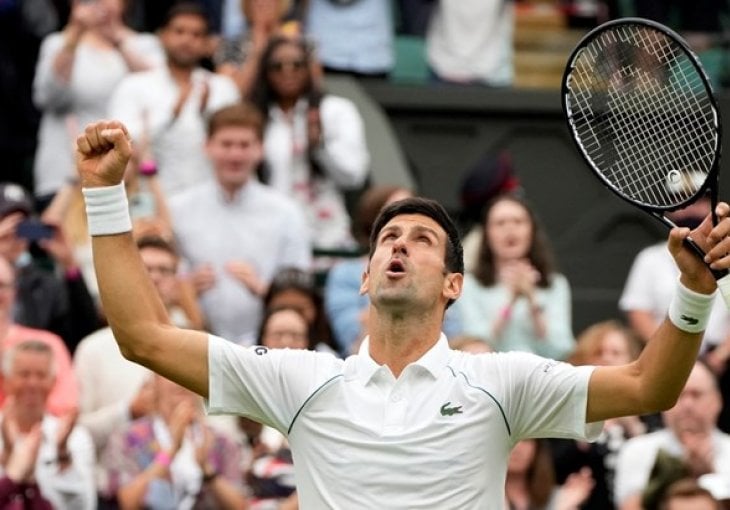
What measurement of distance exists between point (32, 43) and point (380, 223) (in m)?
6.69

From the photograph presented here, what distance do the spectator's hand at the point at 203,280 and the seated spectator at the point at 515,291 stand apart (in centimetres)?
118

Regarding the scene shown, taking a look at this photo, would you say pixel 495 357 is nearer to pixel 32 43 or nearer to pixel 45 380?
pixel 45 380

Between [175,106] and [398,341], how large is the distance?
5574 mm

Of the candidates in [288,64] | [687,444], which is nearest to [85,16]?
[288,64]

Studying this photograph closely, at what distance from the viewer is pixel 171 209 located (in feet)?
36.3

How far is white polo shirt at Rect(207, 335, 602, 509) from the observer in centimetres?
594

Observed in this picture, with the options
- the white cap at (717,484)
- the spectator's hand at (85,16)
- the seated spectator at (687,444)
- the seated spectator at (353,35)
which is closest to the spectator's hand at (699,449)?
the seated spectator at (687,444)

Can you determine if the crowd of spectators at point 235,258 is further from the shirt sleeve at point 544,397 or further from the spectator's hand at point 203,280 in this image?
the shirt sleeve at point 544,397

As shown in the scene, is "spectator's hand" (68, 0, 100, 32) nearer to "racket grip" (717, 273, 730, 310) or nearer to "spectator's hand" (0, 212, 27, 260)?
"spectator's hand" (0, 212, 27, 260)

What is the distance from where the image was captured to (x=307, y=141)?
11664 millimetres

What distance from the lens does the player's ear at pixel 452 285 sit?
20.5 ft

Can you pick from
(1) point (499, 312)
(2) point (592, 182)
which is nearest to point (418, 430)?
(1) point (499, 312)

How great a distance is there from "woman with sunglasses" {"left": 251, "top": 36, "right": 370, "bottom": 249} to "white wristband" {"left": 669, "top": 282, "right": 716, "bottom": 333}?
589cm

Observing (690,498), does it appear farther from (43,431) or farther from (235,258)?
(235,258)
